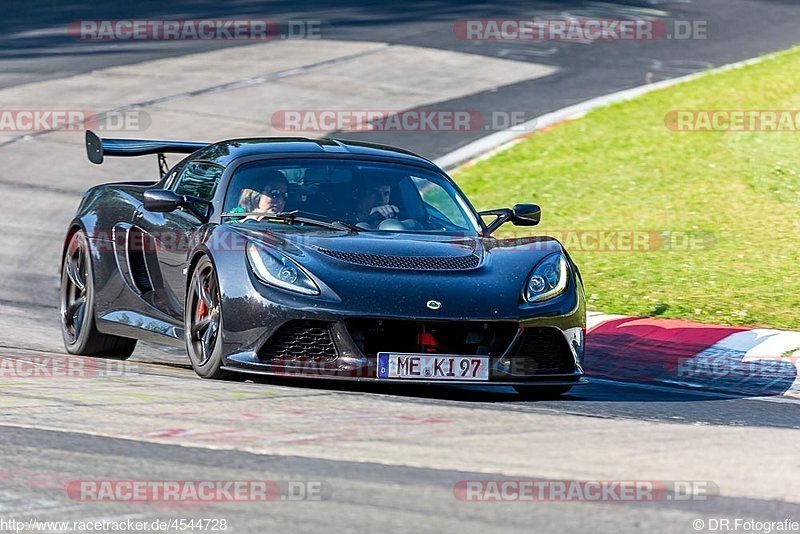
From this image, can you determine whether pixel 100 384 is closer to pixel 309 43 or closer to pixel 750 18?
pixel 309 43

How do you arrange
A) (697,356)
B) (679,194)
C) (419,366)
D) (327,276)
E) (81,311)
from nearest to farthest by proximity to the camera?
(419,366), (327,276), (697,356), (81,311), (679,194)

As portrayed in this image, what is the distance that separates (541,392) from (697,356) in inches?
56.9

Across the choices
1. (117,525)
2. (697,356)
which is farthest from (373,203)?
(117,525)

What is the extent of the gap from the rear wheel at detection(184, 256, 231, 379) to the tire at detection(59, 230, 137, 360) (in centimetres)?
145

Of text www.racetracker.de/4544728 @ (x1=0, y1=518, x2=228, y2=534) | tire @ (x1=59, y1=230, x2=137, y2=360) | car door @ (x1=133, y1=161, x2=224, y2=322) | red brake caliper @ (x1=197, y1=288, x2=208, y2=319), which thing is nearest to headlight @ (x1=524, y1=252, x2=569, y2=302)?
red brake caliper @ (x1=197, y1=288, x2=208, y2=319)

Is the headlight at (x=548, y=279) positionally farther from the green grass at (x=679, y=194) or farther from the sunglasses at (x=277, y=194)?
the green grass at (x=679, y=194)

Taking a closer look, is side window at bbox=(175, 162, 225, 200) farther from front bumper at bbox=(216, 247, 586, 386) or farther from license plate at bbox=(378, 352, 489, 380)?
license plate at bbox=(378, 352, 489, 380)

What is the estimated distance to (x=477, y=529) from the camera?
4.72 m

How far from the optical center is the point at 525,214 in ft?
28.6

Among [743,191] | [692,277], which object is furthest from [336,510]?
[743,191]

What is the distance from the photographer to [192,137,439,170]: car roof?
8641 millimetres

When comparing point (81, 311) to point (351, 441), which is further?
point (81, 311)

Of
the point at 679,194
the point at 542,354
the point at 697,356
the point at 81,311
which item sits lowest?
the point at 679,194

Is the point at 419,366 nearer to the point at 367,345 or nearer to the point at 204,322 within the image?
the point at 367,345
